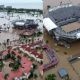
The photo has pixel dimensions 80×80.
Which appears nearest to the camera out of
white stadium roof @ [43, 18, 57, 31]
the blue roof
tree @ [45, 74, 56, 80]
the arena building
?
tree @ [45, 74, 56, 80]

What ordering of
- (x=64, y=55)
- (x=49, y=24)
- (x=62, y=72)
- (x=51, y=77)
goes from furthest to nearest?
(x=49, y=24)
(x=64, y=55)
(x=62, y=72)
(x=51, y=77)

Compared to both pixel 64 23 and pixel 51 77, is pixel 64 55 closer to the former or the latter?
pixel 51 77

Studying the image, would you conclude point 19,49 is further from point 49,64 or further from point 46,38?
point 49,64

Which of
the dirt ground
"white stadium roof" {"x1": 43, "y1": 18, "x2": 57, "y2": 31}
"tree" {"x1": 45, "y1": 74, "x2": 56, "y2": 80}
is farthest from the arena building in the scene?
"tree" {"x1": 45, "y1": 74, "x2": 56, "y2": 80}

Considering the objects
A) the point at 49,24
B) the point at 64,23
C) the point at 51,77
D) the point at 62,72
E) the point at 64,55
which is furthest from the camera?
the point at 64,23

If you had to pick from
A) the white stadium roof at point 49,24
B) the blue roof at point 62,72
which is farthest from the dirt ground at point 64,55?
the white stadium roof at point 49,24

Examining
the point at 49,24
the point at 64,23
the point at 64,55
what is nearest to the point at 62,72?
the point at 64,55

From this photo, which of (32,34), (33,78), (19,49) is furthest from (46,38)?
(32,34)

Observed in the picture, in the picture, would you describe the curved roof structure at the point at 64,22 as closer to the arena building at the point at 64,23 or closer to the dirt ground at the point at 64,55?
the arena building at the point at 64,23

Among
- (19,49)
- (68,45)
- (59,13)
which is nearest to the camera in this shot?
(68,45)

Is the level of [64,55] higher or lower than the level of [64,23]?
lower

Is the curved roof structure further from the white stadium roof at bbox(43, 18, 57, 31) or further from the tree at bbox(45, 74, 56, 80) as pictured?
the tree at bbox(45, 74, 56, 80)
